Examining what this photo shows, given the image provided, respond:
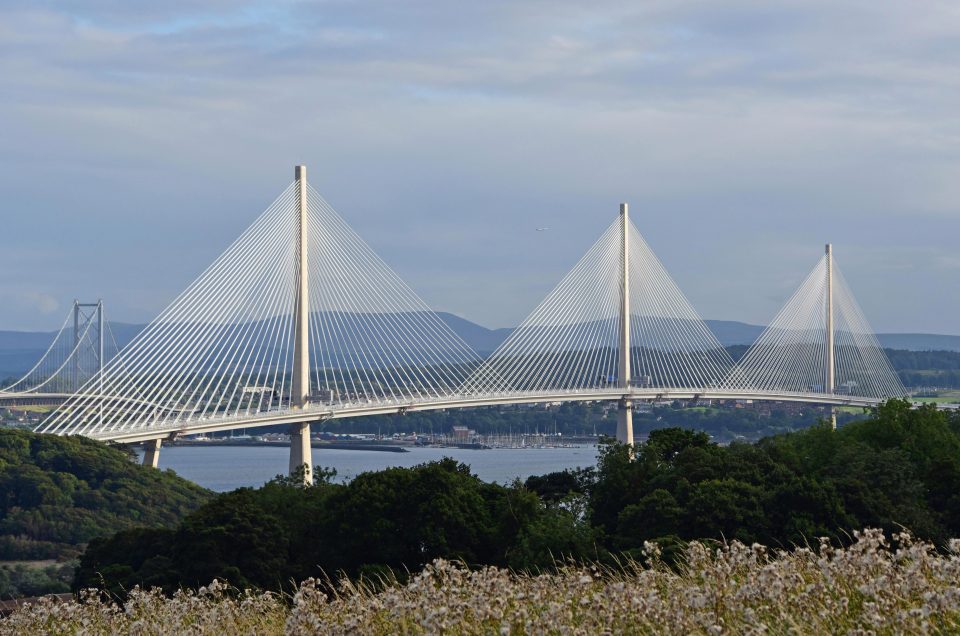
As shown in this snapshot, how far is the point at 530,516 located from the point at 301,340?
90.1 feet

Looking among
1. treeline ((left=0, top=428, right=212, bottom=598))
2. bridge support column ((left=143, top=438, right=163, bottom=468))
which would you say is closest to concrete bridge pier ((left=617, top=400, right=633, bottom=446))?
bridge support column ((left=143, top=438, right=163, bottom=468))

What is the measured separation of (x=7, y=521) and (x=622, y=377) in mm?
34692

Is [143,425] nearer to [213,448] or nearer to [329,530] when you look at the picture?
[329,530]

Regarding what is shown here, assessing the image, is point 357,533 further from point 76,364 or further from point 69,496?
point 76,364

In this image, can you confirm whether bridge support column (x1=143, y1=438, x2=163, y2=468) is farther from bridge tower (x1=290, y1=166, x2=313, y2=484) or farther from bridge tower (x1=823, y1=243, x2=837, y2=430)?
bridge tower (x1=823, y1=243, x2=837, y2=430)

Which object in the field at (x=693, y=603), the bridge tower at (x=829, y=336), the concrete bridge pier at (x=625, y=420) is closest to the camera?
the field at (x=693, y=603)

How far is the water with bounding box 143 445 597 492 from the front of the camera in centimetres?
7362

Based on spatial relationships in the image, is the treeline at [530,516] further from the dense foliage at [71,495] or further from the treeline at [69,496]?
the dense foliage at [71,495]

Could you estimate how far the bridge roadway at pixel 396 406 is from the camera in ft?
148

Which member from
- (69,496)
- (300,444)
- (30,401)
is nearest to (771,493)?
(69,496)

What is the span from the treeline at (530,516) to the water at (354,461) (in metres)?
41.0

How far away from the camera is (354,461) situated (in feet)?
283

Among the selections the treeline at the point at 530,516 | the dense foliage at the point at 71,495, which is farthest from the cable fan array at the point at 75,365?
the treeline at the point at 530,516

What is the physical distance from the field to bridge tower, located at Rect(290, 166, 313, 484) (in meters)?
40.9
